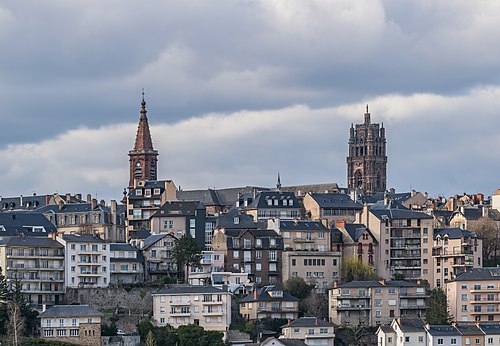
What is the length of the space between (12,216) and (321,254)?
25.3 meters

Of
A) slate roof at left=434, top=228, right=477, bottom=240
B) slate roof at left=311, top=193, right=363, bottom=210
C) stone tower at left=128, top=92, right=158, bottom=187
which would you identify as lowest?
slate roof at left=434, top=228, right=477, bottom=240

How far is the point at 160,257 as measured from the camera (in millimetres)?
129125

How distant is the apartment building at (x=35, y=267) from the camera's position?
121 metres

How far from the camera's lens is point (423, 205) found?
157m

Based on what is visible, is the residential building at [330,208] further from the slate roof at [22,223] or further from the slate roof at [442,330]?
the slate roof at [442,330]

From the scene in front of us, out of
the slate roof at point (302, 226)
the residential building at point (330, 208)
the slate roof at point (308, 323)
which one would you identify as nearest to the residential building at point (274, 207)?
the residential building at point (330, 208)

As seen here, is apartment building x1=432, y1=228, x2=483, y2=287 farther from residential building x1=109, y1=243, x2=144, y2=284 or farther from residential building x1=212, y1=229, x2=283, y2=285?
residential building x1=109, y1=243, x2=144, y2=284

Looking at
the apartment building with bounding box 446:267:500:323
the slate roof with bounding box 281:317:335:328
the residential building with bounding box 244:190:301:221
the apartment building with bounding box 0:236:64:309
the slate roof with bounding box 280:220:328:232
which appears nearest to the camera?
the slate roof with bounding box 281:317:335:328

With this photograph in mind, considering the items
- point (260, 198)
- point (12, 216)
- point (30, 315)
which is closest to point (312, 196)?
point (260, 198)

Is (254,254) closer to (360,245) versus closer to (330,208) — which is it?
(360,245)

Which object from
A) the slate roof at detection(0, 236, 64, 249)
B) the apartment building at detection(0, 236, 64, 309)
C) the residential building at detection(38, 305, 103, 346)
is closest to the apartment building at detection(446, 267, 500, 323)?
the residential building at detection(38, 305, 103, 346)

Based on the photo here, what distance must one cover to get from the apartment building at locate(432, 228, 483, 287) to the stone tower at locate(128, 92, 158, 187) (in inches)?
1744

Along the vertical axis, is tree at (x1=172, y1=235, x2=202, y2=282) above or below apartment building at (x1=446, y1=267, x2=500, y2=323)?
above

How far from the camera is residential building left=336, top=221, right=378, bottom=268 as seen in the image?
13038cm
